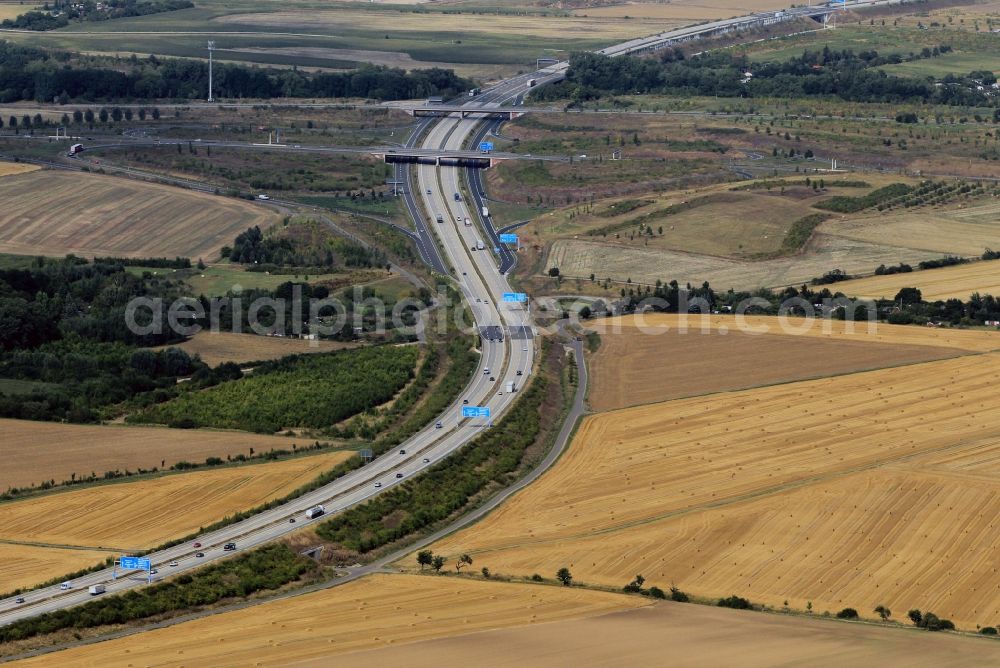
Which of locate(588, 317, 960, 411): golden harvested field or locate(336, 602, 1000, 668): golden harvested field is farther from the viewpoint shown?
locate(588, 317, 960, 411): golden harvested field

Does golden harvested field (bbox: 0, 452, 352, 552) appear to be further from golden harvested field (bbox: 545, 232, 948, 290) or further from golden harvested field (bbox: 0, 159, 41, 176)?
golden harvested field (bbox: 0, 159, 41, 176)

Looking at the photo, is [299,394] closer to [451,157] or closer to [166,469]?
[166,469]

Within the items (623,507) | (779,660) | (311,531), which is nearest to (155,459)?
(311,531)

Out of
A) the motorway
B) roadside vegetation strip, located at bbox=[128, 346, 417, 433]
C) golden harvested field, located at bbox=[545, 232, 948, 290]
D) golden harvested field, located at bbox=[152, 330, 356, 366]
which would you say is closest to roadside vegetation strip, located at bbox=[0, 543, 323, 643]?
the motorway

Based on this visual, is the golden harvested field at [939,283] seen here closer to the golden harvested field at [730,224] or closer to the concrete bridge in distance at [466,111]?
the golden harvested field at [730,224]

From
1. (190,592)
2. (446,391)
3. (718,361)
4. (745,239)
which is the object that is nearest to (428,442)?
(446,391)

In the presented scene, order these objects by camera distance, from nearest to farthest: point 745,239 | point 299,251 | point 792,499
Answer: point 792,499 → point 299,251 → point 745,239
